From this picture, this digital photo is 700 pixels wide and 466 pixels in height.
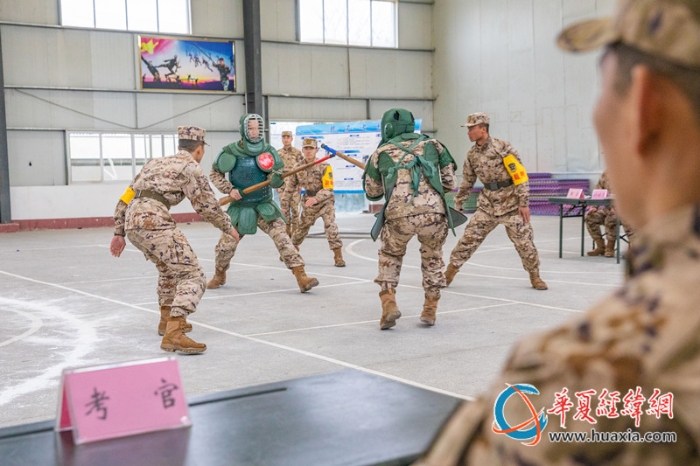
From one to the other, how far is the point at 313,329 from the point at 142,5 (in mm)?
17092

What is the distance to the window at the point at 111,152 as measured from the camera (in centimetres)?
2175

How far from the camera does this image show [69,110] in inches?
842

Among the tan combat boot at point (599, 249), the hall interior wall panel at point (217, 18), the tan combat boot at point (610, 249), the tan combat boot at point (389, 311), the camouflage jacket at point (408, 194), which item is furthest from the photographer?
the hall interior wall panel at point (217, 18)

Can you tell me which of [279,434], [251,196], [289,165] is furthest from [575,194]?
[279,434]

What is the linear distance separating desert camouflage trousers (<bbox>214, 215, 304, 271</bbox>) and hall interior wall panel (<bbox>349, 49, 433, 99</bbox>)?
1612 centimetres

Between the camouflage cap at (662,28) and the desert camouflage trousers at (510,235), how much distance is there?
841 cm

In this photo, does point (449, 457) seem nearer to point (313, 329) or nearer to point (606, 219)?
point (313, 329)

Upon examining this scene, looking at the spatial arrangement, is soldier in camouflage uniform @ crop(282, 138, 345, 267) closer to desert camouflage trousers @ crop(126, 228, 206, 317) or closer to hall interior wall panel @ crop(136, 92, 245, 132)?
desert camouflage trousers @ crop(126, 228, 206, 317)

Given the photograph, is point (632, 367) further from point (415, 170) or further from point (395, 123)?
point (395, 123)

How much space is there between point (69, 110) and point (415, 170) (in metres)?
16.5

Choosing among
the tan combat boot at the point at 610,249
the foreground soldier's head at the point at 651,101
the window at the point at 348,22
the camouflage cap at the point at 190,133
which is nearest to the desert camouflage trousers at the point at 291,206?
the tan combat boot at the point at 610,249

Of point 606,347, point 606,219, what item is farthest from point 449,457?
point 606,219

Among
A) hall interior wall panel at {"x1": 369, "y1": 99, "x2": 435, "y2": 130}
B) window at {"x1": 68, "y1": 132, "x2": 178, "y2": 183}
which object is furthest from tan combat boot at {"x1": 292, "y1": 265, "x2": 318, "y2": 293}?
hall interior wall panel at {"x1": 369, "y1": 99, "x2": 435, "y2": 130}

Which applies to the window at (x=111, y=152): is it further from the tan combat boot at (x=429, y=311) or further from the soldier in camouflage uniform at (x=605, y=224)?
the tan combat boot at (x=429, y=311)
